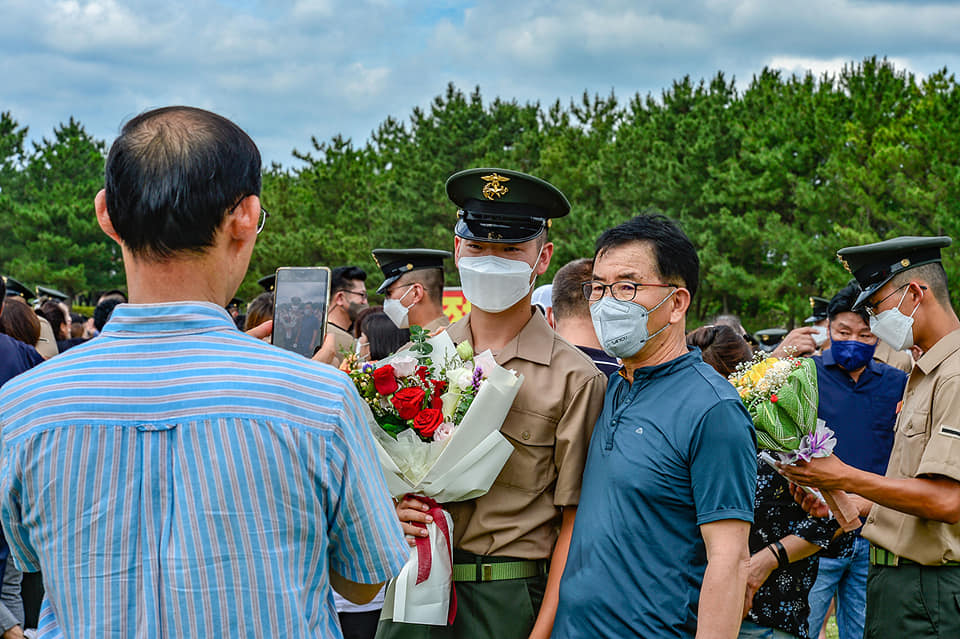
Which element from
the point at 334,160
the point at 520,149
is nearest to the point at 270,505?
the point at 520,149

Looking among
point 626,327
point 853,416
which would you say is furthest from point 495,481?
point 853,416

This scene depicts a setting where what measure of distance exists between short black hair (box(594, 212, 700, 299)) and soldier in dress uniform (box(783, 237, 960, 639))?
1.08 m

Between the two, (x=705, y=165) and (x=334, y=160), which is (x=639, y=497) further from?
(x=334, y=160)

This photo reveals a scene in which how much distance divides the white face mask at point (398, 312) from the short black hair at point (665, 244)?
396 centimetres

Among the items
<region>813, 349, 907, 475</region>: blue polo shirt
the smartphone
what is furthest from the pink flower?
<region>813, 349, 907, 475</region>: blue polo shirt

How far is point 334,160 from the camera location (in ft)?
150

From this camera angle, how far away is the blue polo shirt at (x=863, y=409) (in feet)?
20.8

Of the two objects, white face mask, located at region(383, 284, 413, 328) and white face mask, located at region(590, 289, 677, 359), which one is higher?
white face mask, located at region(590, 289, 677, 359)

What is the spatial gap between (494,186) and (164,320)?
2004 mm

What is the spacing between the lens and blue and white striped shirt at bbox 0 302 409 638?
1.60 meters

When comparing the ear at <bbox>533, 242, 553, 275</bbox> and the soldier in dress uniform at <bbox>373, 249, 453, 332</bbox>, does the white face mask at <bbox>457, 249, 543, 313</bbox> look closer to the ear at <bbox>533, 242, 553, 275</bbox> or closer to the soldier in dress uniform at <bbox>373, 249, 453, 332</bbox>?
the ear at <bbox>533, 242, 553, 275</bbox>

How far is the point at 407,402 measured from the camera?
2877 mm

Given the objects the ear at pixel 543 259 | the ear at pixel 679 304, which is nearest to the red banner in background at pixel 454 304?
the ear at pixel 543 259

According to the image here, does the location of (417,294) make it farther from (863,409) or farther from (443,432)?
(443,432)
